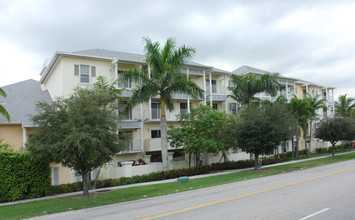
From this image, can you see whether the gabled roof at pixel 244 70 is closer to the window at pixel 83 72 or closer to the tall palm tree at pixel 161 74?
the tall palm tree at pixel 161 74

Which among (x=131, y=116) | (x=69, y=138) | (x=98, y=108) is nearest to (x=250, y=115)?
(x=131, y=116)

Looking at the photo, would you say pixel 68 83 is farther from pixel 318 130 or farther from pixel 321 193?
pixel 318 130

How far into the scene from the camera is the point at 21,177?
15891 millimetres

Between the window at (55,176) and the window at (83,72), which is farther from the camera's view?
the window at (83,72)

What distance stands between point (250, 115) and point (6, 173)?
17.4 metres

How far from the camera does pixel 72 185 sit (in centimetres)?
1927

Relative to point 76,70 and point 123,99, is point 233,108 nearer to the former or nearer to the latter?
point 123,99

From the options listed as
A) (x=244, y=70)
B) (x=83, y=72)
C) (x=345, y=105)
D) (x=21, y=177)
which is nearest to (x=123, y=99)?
(x=83, y=72)

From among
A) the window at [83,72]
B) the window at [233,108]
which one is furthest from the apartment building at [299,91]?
the window at [83,72]

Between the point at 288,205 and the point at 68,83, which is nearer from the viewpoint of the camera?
the point at 288,205

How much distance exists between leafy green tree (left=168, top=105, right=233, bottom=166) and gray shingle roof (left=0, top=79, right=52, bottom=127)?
1155 centimetres

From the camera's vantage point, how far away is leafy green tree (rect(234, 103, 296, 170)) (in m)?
22.0

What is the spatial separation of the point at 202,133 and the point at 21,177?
548 inches

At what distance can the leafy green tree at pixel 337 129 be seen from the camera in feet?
104
